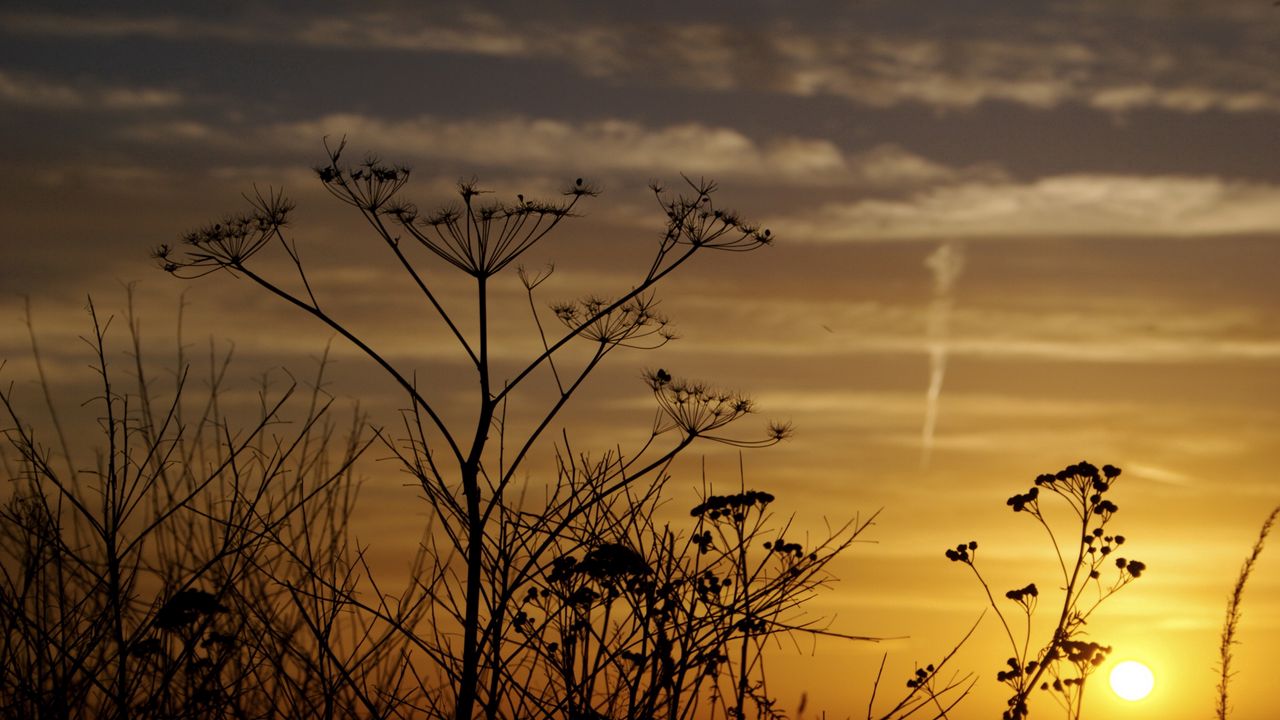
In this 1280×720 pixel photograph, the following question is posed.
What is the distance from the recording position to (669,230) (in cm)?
931

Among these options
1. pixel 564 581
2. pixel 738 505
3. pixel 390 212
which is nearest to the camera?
pixel 564 581

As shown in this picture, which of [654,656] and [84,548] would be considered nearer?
[654,656]

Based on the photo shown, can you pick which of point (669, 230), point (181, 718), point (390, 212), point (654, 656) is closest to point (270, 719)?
point (181, 718)

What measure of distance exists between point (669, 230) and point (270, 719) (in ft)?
12.9

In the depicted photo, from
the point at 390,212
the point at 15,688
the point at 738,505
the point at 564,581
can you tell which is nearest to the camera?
the point at 15,688

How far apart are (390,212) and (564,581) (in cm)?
268

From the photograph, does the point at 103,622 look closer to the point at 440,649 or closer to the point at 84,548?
the point at 84,548

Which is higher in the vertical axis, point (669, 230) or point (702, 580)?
point (669, 230)

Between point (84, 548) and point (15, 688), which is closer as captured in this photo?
→ point (15, 688)

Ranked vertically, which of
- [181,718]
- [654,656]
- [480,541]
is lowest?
[181,718]

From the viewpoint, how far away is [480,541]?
8008mm

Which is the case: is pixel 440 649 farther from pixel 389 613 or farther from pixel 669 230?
pixel 669 230

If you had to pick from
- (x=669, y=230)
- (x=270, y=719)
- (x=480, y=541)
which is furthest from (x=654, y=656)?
(x=669, y=230)

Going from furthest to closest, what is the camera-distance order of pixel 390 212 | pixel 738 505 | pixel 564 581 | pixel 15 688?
1. pixel 738 505
2. pixel 390 212
3. pixel 564 581
4. pixel 15 688
